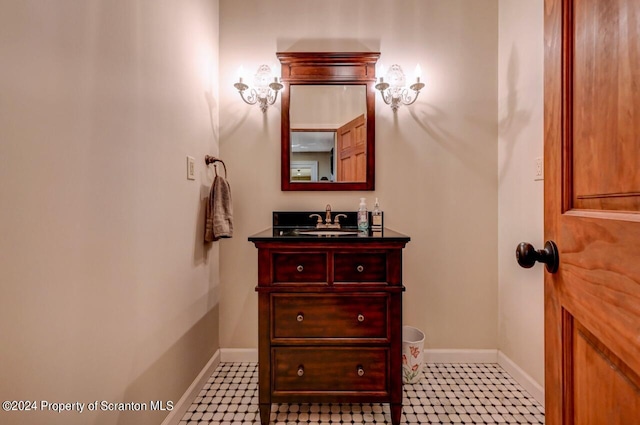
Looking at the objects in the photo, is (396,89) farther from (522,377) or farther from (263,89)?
(522,377)

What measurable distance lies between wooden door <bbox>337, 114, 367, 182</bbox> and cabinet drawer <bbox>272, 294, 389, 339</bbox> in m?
0.86

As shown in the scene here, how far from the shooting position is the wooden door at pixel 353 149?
1913mm

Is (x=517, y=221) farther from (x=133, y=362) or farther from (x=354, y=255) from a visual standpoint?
(x=133, y=362)

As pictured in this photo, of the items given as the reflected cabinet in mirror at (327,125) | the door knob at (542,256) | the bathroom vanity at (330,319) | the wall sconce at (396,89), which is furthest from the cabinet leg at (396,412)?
the wall sconce at (396,89)

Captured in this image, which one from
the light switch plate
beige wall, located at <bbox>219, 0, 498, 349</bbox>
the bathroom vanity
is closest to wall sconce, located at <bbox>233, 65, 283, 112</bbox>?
beige wall, located at <bbox>219, 0, 498, 349</bbox>

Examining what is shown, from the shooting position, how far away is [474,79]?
1908 millimetres

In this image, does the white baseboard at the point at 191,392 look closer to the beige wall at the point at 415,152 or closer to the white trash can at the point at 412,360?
the beige wall at the point at 415,152

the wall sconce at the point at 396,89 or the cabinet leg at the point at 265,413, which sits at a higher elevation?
the wall sconce at the point at 396,89

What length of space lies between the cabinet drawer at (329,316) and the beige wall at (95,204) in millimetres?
535

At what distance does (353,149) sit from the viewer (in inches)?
75.5

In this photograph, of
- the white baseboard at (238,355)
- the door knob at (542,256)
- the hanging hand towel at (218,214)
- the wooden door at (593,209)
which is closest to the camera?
the wooden door at (593,209)

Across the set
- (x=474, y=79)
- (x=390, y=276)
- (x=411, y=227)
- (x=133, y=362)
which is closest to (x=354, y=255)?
(x=390, y=276)

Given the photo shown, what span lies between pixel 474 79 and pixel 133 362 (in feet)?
7.85

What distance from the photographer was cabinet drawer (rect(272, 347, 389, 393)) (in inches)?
52.7
